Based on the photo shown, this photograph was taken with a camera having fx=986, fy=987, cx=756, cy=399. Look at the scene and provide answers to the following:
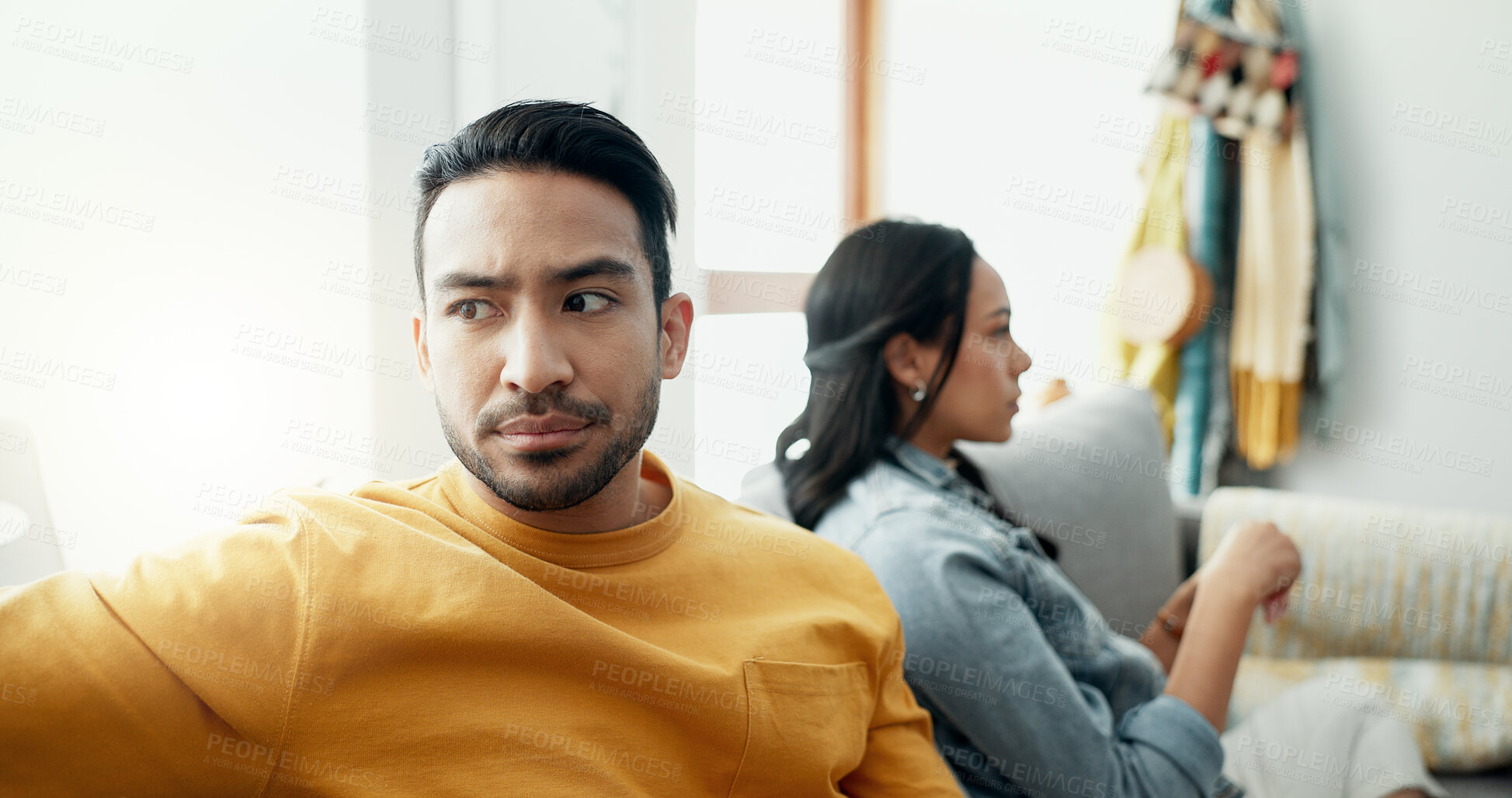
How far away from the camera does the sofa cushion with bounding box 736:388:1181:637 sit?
5.40 feet

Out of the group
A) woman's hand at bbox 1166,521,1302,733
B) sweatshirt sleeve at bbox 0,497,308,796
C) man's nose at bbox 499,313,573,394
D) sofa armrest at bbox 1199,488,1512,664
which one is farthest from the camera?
sofa armrest at bbox 1199,488,1512,664

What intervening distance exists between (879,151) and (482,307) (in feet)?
8.47

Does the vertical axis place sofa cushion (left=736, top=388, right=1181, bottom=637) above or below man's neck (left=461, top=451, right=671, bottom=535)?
below

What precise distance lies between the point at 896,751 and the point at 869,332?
20.6 inches

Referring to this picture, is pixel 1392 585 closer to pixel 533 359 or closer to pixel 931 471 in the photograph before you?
pixel 931 471

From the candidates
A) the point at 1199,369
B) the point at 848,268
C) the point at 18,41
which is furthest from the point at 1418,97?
the point at 18,41

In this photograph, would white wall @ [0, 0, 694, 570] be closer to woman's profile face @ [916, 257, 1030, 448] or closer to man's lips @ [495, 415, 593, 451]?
man's lips @ [495, 415, 593, 451]

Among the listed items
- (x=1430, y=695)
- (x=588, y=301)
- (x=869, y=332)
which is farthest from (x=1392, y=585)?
(x=588, y=301)

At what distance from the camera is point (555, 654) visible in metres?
0.76

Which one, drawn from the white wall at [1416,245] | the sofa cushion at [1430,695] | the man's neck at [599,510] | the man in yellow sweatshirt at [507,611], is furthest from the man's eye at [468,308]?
the white wall at [1416,245]

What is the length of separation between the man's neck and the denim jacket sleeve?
0.31m

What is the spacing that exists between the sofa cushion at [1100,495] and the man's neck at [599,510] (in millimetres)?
767

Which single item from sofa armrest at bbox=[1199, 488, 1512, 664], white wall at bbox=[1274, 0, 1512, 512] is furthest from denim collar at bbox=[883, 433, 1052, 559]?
white wall at bbox=[1274, 0, 1512, 512]

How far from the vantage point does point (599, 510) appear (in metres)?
0.88
